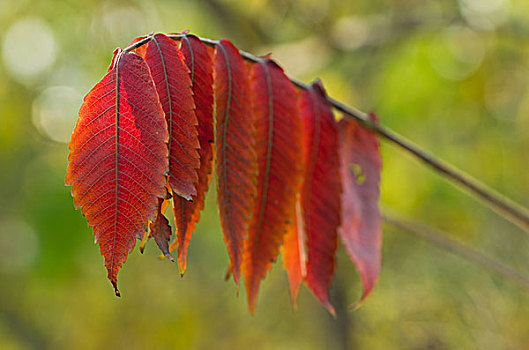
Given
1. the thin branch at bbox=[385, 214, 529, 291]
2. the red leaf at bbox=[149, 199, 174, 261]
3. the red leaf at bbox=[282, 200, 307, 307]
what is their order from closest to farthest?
the red leaf at bbox=[149, 199, 174, 261] < the red leaf at bbox=[282, 200, 307, 307] < the thin branch at bbox=[385, 214, 529, 291]

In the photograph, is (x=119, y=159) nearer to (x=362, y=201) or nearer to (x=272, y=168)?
(x=272, y=168)

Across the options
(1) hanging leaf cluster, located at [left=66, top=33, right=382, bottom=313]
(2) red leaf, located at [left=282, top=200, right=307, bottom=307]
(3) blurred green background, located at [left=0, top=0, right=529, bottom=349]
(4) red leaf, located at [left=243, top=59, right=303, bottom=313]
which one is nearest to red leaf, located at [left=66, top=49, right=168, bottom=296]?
(1) hanging leaf cluster, located at [left=66, top=33, right=382, bottom=313]

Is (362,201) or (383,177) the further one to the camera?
(383,177)

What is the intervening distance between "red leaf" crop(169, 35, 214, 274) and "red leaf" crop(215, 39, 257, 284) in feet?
0.04

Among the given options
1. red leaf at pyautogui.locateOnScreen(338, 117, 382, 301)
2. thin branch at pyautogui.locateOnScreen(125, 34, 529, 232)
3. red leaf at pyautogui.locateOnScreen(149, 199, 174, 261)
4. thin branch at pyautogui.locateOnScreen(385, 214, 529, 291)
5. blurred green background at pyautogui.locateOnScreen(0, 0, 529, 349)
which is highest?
blurred green background at pyautogui.locateOnScreen(0, 0, 529, 349)

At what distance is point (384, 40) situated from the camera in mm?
2363

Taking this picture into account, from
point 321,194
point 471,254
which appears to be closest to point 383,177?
point 471,254

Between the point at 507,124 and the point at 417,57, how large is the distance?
0.60m

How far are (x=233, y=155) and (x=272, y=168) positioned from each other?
0.25ft

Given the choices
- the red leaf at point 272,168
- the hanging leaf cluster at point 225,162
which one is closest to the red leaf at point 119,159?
the hanging leaf cluster at point 225,162

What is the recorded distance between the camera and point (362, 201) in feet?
2.71

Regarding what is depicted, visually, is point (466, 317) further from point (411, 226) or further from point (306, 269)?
point (306, 269)

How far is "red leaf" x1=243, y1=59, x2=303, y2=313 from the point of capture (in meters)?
0.66

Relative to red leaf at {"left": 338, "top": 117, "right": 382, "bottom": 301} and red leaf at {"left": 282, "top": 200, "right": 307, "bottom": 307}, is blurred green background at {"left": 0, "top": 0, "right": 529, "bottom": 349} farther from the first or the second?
red leaf at {"left": 282, "top": 200, "right": 307, "bottom": 307}
